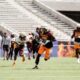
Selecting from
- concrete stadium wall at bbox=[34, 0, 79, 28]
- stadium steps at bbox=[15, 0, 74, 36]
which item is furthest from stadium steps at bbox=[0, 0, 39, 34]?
concrete stadium wall at bbox=[34, 0, 79, 28]

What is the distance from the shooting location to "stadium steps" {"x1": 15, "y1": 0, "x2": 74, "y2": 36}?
155 feet

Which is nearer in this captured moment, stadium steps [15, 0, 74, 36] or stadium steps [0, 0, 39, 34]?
stadium steps [0, 0, 39, 34]

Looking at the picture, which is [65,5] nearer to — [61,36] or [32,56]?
[61,36]

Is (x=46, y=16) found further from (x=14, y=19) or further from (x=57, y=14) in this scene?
(x=14, y=19)

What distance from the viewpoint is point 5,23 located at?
45.0 metres

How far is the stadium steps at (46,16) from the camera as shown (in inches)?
1859

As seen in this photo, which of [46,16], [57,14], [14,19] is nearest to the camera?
[14,19]

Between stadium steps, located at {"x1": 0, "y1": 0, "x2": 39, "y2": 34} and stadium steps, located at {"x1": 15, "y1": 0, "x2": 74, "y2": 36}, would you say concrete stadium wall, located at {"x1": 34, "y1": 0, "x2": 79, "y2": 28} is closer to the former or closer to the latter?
stadium steps, located at {"x1": 15, "y1": 0, "x2": 74, "y2": 36}

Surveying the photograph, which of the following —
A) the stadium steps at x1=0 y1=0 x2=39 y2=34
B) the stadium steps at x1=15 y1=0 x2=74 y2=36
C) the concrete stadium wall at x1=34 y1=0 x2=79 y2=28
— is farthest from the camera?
the concrete stadium wall at x1=34 y1=0 x2=79 y2=28

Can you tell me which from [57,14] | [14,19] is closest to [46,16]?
[57,14]

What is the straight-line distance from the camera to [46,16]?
48.6m

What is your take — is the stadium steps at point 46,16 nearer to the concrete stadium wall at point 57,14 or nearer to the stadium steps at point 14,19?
the concrete stadium wall at point 57,14

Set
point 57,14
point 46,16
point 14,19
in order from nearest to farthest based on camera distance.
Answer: point 14,19 < point 57,14 < point 46,16

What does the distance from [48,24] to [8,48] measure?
38.5 feet
